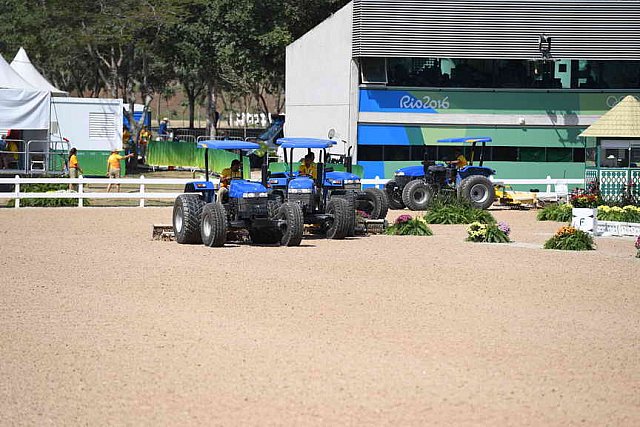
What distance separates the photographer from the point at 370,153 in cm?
4078

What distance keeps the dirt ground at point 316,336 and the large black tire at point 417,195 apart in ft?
32.7

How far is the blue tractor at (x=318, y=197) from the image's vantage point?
23047 millimetres

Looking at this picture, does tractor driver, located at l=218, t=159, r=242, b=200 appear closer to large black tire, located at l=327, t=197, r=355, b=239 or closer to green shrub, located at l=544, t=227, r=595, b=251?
large black tire, located at l=327, t=197, r=355, b=239

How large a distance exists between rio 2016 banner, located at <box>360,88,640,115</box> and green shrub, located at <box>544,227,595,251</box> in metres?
18.7

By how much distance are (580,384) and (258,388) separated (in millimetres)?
2903

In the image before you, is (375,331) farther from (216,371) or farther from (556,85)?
(556,85)

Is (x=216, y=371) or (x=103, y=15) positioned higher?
(x=103, y=15)

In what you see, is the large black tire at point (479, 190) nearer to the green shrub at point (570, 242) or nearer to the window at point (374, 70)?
the green shrub at point (570, 242)

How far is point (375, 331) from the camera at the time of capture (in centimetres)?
1311

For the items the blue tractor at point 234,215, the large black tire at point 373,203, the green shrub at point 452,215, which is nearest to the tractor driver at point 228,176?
the blue tractor at point 234,215

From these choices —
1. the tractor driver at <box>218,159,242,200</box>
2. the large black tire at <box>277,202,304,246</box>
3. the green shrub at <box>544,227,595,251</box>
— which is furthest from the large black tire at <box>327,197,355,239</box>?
the green shrub at <box>544,227,595,251</box>

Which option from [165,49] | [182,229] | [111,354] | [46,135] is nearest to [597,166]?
[182,229]

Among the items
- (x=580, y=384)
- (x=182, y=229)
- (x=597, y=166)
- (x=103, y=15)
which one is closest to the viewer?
(x=580, y=384)

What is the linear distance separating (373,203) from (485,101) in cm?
1531
